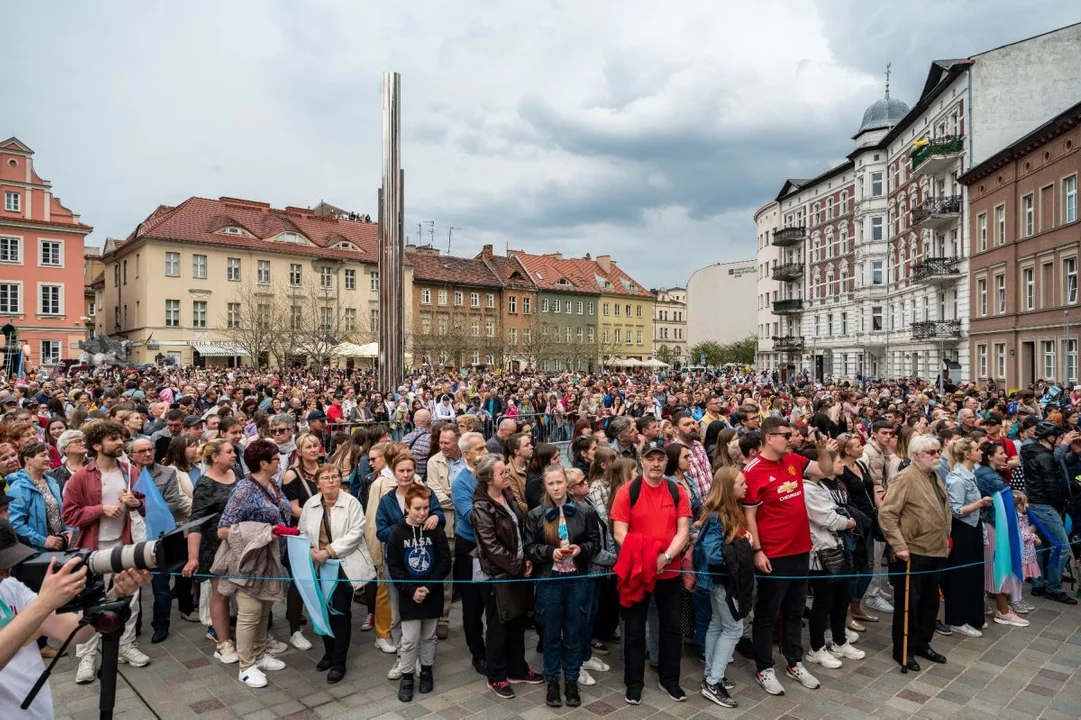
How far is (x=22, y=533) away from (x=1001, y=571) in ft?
26.6

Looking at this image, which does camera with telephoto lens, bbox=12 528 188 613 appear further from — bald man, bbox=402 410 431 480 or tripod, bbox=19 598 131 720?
bald man, bbox=402 410 431 480

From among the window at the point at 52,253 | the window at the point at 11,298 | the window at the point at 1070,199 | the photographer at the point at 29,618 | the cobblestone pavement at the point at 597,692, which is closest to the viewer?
the photographer at the point at 29,618

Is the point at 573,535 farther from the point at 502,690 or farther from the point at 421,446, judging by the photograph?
the point at 421,446

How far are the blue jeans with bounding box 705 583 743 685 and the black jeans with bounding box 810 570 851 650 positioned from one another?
963 millimetres

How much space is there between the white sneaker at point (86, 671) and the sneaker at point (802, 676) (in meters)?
5.22

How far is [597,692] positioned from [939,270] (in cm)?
3626

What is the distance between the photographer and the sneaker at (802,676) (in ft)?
17.5

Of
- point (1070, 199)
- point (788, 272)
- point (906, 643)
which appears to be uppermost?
point (788, 272)

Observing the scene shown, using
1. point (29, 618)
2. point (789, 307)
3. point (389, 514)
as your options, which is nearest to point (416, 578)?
point (389, 514)

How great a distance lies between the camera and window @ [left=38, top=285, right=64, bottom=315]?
47.6 meters

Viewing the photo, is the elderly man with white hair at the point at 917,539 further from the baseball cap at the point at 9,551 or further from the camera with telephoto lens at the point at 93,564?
the baseball cap at the point at 9,551

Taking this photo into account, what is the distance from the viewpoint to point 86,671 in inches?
211

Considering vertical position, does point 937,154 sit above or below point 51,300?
above

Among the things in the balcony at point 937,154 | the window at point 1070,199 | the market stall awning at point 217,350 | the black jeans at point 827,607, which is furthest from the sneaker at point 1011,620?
the market stall awning at point 217,350
